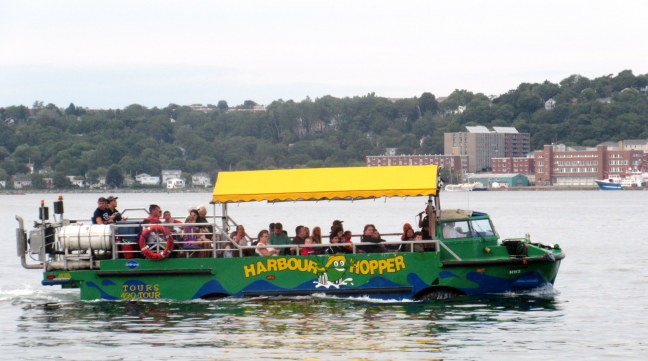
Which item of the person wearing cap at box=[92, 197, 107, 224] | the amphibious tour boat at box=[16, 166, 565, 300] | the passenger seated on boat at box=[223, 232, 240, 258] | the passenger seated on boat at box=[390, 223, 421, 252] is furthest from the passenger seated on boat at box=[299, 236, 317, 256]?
the person wearing cap at box=[92, 197, 107, 224]

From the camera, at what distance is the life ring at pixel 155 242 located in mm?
22266

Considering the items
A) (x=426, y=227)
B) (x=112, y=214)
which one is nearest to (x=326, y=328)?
(x=426, y=227)

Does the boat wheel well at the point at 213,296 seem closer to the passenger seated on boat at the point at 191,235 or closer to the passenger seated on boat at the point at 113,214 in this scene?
the passenger seated on boat at the point at 191,235

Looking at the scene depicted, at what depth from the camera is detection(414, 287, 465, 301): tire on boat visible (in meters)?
22.3

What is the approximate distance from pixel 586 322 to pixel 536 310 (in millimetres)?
1247

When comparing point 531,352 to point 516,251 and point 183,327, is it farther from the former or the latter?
point 183,327

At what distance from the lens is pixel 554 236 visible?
5716 cm

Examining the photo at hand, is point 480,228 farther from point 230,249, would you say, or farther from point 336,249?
point 230,249

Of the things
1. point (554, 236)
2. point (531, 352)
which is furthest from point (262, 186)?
point (554, 236)

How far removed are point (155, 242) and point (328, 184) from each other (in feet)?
11.3

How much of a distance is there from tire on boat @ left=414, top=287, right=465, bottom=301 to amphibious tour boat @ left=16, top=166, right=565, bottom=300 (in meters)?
0.02

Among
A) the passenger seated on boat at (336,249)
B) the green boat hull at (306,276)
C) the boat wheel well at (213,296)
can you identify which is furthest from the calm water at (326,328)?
the passenger seated on boat at (336,249)

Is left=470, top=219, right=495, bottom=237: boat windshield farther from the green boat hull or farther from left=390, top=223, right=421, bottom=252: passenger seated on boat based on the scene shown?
left=390, top=223, right=421, bottom=252: passenger seated on boat

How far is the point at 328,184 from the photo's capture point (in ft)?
74.9
